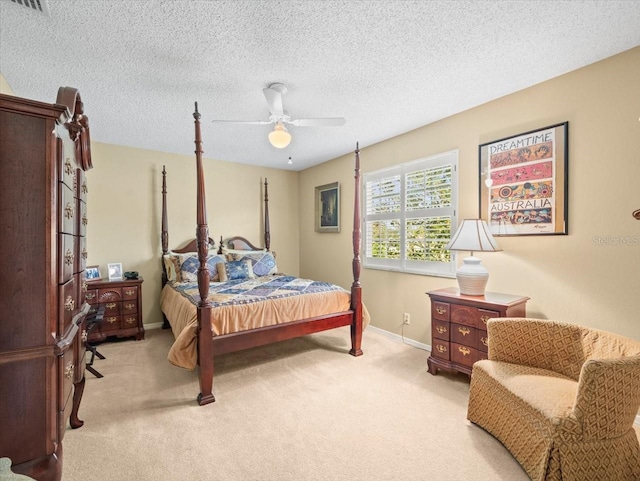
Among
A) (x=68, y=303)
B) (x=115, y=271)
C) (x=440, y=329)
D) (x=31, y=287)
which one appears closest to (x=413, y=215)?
(x=440, y=329)

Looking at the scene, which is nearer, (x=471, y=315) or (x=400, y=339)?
(x=471, y=315)

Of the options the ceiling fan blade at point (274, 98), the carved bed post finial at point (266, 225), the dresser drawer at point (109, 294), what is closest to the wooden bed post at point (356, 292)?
the ceiling fan blade at point (274, 98)

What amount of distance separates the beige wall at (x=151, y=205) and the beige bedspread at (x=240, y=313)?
1.18 m

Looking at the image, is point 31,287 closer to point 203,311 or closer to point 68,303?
point 68,303

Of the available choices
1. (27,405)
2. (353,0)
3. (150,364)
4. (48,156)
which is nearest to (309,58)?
(353,0)

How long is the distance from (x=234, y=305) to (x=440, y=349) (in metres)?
1.89

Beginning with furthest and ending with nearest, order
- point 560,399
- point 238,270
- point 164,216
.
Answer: point 164,216, point 238,270, point 560,399

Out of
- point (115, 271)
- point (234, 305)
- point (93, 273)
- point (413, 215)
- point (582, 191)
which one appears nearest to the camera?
point (582, 191)

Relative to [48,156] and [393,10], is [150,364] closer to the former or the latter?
[48,156]

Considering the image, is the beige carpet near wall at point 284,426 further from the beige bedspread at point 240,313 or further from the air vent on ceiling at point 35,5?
the air vent on ceiling at point 35,5

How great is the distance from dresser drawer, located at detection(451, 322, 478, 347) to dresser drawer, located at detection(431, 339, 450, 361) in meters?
0.10

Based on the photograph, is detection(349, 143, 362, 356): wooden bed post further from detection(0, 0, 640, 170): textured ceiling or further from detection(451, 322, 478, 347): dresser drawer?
detection(451, 322, 478, 347): dresser drawer

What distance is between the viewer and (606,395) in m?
1.40

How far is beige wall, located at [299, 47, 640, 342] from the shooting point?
6.69 ft
